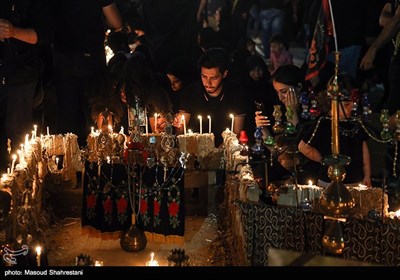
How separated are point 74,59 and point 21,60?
84 cm

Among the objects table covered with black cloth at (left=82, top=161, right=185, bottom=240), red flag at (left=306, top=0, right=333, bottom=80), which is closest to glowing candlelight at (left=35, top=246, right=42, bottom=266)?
table covered with black cloth at (left=82, top=161, right=185, bottom=240)

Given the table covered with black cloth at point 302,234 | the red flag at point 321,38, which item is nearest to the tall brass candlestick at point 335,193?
the red flag at point 321,38

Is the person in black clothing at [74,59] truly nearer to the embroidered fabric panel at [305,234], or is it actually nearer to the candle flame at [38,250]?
the candle flame at [38,250]

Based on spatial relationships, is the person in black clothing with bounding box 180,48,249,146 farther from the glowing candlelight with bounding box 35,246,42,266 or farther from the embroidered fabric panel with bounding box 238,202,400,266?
the glowing candlelight with bounding box 35,246,42,266

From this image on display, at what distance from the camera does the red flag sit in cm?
399

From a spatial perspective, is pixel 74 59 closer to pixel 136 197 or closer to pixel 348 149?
pixel 136 197

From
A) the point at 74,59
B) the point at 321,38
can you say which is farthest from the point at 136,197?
the point at 74,59

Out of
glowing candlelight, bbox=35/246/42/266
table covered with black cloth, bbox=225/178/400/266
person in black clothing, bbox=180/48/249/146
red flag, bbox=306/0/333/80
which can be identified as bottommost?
glowing candlelight, bbox=35/246/42/266

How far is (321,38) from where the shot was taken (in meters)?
4.76

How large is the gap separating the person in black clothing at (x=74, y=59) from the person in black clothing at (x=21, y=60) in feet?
1.60

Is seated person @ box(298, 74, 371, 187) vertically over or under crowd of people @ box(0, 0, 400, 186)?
under

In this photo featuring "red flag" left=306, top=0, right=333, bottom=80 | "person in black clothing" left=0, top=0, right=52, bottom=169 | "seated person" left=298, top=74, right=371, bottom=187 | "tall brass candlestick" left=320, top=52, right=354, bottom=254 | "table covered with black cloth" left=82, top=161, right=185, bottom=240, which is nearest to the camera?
"tall brass candlestick" left=320, top=52, right=354, bottom=254

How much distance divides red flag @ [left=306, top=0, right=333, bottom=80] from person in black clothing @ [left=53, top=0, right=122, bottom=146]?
9.80 ft

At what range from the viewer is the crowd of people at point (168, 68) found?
23.6 feet
